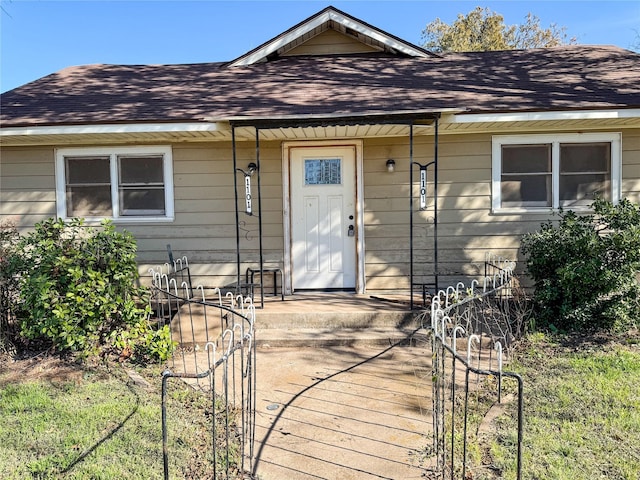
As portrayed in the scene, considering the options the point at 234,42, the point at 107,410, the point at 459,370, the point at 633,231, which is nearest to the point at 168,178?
the point at 107,410

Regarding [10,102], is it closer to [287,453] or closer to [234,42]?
[287,453]

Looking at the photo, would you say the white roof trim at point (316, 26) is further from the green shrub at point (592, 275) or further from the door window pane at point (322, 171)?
the green shrub at point (592, 275)

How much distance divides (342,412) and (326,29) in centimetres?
693

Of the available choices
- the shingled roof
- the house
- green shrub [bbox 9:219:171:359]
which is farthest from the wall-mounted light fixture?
green shrub [bbox 9:219:171:359]

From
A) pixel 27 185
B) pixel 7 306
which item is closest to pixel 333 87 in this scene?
pixel 27 185

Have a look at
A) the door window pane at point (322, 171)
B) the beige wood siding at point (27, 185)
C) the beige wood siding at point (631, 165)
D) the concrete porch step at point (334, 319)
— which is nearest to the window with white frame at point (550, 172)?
the beige wood siding at point (631, 165)

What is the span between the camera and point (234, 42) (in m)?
17.1

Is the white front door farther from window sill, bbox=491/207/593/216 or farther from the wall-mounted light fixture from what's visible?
window sill, bbox=491/207/593/216

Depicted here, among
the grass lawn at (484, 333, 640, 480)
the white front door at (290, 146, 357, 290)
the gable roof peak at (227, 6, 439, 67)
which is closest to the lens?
the grass lawn at (484, 333, 640, 480)

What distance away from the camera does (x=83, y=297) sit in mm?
4488

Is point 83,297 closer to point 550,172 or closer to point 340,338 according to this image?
point 340,338

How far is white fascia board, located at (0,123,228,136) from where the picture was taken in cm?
608

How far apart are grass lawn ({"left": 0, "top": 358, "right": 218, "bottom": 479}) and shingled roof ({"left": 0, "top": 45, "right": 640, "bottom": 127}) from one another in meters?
3.32

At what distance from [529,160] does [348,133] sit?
2.71 metres
